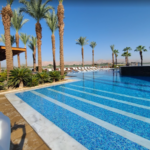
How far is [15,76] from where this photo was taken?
288 inches

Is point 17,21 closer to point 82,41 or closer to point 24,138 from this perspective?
point 82,41

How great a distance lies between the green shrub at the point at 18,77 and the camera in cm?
731

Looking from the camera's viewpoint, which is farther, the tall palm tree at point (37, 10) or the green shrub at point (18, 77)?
the tall palm tree at point (37, 10)

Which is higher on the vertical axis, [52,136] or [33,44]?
[33,44]

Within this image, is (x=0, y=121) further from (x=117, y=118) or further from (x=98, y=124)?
(x=117, y=118)

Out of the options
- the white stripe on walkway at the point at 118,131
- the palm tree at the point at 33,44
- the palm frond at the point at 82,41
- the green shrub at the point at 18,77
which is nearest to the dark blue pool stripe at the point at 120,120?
the white stripe on walkway at the point at 118,131

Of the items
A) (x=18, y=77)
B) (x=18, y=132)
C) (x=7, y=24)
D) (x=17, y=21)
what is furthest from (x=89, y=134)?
(x=17, y=21)

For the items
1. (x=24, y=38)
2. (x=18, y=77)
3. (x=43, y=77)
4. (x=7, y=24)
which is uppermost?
(x=24, y=38)

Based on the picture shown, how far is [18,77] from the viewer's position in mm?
7508

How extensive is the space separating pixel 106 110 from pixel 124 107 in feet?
2.88

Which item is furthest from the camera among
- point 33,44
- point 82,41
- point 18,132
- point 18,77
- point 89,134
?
point 82,41

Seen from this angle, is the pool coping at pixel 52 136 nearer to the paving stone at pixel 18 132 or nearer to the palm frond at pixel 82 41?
the paving stone at pixel 18 132

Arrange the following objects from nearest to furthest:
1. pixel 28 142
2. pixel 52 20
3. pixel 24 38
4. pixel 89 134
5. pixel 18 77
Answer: pixel 28 142 < pixel 89 134 < pixel 18 77 < pixel 52 20 < pixel 24 38

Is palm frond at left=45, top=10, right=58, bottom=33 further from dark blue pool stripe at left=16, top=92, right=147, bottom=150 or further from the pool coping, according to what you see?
the pool coping
